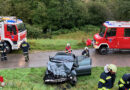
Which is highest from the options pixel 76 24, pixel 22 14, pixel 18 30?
pixel 18 30

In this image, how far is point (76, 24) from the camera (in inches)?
1486

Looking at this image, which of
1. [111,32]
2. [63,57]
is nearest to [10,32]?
[63,57]

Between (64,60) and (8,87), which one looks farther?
(64,60)

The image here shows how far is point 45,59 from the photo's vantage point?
11.8 metres

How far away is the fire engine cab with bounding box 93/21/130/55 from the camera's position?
41.0ft

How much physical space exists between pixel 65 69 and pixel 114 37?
6300 mm

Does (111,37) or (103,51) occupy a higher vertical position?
(111,37)

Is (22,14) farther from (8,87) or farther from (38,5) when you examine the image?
(8,87)

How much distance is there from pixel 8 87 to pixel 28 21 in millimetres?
29861

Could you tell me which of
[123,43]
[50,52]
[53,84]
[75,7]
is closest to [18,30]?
[50,52]

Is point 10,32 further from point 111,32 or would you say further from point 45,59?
point 111,32

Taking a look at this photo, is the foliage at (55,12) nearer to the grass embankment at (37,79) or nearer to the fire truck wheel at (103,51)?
the fire truck wheel at (103,51)

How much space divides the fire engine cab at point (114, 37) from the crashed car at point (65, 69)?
3.99 metres

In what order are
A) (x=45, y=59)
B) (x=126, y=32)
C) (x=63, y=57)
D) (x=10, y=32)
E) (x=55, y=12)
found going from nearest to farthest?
(x=63, y=57)
(x=45, y=59)
(x=10, y=32)
(x=126, y=32)
(x=55, y=12)
